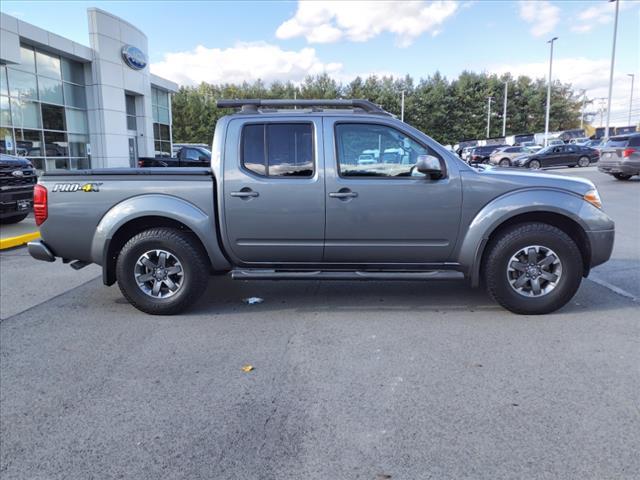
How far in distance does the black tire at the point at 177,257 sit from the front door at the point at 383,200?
4.29 ft

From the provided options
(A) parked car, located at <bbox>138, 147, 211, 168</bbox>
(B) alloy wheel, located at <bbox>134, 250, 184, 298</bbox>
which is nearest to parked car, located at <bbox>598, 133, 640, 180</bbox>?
(A) parked car, located at <bbox>138, 147, 211, 168</bbox>

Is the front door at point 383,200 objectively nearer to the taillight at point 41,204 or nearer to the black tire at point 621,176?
the taillight at point 41,204

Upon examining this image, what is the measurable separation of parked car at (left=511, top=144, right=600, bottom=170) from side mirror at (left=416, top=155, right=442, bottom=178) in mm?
28469

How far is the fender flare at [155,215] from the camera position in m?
4.75

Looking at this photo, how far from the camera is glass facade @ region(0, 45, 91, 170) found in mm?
18234

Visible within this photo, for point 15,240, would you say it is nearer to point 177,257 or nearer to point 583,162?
point 177,257

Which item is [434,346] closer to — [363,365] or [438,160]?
[363,365]

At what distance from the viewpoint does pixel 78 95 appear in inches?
912

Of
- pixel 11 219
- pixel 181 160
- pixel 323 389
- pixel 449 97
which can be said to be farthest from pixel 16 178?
pixel 449 97

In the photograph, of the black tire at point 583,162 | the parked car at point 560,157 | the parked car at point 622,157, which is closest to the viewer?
the parked car at point 622,157

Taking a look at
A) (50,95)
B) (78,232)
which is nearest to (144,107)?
(50,95)

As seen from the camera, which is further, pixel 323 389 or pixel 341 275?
pixel 341 275

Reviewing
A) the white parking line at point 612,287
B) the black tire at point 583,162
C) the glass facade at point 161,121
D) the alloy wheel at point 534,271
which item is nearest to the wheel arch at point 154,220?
the alloy wheel at point 534,271

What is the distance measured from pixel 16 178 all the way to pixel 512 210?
9.43 meters
